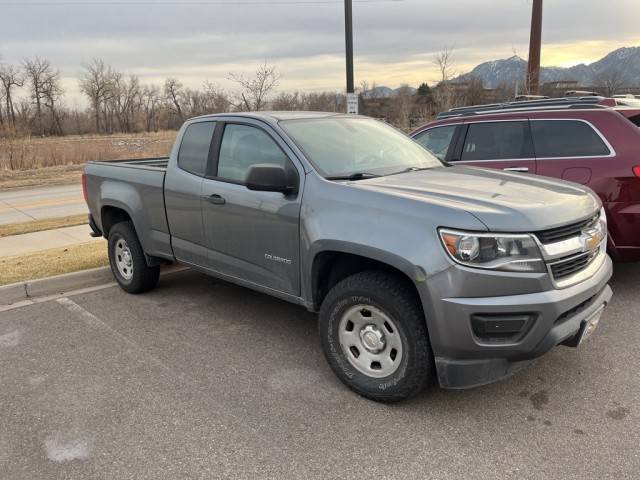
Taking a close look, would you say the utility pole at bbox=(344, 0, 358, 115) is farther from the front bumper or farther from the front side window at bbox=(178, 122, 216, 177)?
the front bumper

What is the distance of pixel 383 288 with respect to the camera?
3.20 meters

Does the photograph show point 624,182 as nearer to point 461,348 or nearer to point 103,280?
point 461,348

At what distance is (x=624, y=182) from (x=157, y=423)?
14.5 feet

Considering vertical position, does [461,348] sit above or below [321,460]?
above

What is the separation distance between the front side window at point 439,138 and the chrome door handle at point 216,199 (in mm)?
3064

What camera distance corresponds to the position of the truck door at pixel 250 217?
12.6ft

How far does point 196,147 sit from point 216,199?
733mm

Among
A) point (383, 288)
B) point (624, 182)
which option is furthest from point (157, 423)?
point (624, 182)

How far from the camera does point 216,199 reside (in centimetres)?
438

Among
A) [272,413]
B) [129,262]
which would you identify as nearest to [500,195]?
[272,413]

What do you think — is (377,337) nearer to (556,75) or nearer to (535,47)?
(535,47)

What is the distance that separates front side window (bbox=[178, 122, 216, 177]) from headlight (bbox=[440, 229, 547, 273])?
2565 millimetres

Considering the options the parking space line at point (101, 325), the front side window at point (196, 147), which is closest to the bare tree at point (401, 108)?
the front side window at point (196, 147)

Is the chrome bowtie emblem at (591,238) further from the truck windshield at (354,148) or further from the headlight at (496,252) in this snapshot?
the truck windshield at (354,148)
